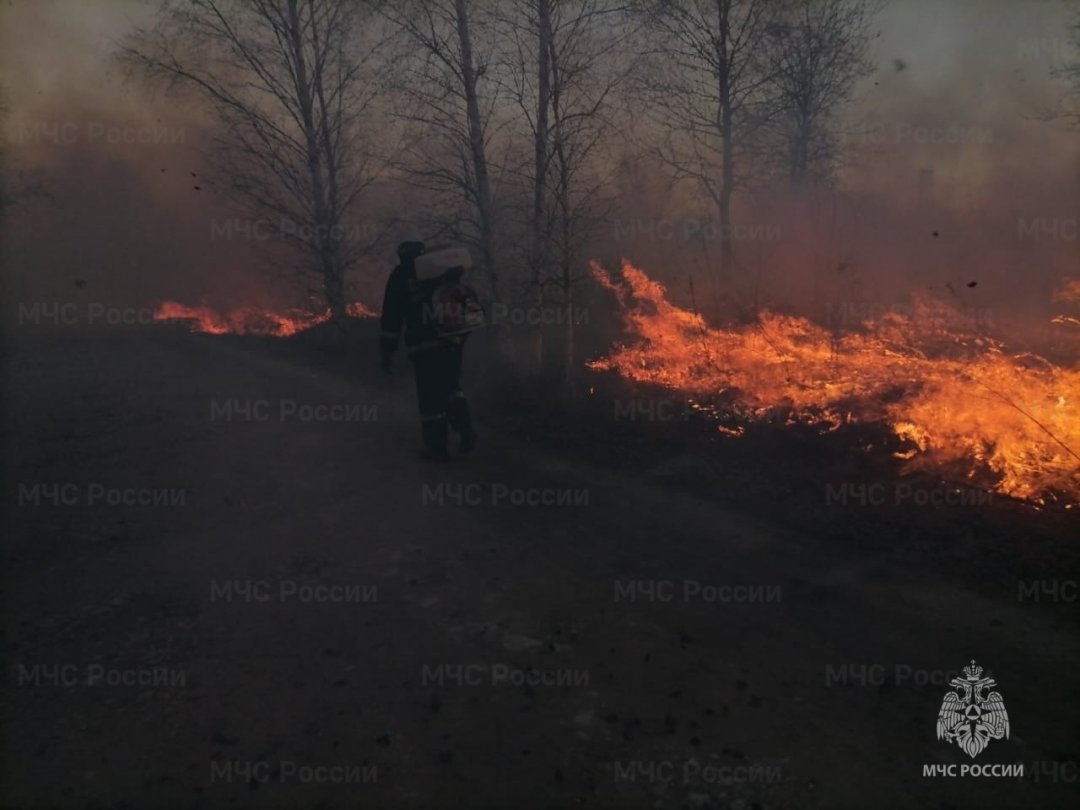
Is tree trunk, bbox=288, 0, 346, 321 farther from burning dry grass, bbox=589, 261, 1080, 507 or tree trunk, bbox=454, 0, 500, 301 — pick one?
burning dry grass, bbox=589, 261, 1080, 507

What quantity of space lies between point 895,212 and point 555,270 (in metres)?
19.4

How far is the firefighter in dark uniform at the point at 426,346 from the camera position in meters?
8.17

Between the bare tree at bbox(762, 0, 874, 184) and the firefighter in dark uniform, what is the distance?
10.0 m

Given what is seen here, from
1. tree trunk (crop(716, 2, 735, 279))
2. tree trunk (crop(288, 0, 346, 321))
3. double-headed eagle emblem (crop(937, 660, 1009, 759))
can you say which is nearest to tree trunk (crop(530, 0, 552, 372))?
tree trunk (crop(716, 2, 735, 279))

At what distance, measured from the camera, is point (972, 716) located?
397 cm

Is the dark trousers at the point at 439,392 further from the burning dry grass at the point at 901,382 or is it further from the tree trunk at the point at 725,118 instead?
the tree trunk at the point at 725,118

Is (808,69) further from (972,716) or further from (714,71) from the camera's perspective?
(972,716)

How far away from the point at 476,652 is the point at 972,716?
2.86 metres

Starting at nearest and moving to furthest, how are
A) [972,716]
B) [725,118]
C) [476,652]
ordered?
[972,716]
[476,652]
[725,118]

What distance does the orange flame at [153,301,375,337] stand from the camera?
1833 cm

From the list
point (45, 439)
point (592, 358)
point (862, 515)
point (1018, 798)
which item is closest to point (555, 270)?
point (592, 358)

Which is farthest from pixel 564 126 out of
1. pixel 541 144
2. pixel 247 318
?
pixel 247 318

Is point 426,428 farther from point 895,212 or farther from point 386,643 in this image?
point 895,212

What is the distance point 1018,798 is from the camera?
3.44m
